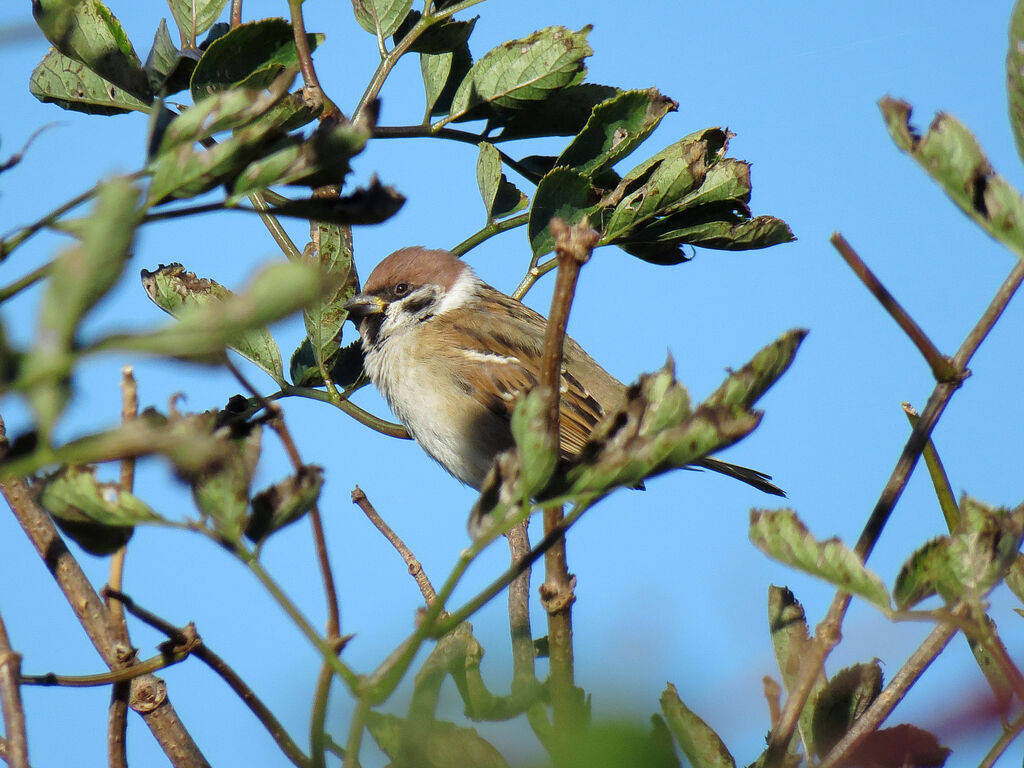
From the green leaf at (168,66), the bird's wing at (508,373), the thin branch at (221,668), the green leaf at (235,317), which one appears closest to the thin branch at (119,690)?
the thin branch at (221,668)

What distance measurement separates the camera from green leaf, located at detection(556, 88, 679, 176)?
5.12 feet

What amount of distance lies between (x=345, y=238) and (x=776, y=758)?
125 cm

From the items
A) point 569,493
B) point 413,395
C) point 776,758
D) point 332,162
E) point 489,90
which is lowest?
point 776,758

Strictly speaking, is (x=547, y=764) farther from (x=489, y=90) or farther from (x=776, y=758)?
(x=489, y=90)

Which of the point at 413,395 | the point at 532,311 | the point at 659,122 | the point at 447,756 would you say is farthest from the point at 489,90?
the point at 532,311

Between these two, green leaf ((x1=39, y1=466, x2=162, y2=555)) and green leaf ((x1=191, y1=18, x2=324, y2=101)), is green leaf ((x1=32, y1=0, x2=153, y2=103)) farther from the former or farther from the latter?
green leaf ((x1=39, y1=466, x2=162, y2=555))

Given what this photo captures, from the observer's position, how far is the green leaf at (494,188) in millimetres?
1785

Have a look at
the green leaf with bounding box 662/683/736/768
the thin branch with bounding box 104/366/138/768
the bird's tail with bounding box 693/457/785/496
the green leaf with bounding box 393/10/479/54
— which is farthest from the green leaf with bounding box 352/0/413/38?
the bird's tail with bounding box 693/457/785/496

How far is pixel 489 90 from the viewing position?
5.52ft

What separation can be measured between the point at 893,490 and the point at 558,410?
26cm

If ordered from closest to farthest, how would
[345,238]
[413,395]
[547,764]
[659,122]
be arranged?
1. [547,764]
2. [659,122]
3. [345,238]
4. [413,395]

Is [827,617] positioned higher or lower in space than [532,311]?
lower

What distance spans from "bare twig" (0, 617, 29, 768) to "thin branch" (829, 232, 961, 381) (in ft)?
1.86

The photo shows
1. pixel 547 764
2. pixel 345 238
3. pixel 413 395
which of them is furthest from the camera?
pixel 413 395
